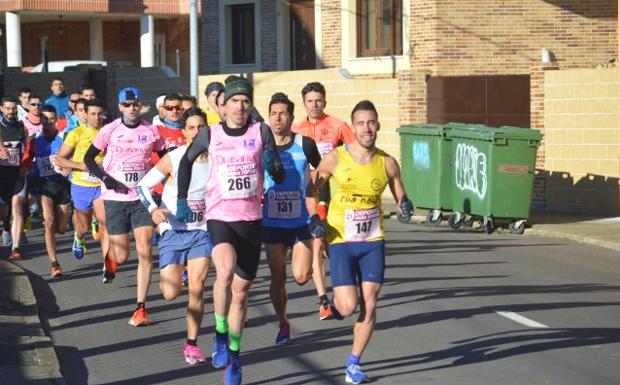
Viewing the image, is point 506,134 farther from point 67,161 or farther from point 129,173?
point 129,173

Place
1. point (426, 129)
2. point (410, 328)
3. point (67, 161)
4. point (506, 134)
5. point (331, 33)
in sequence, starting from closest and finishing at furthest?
point (410, 328) → point (67, 161) → point (506, 134) → point (426, 129) → point (331, 33)

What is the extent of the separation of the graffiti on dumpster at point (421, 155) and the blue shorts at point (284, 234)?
11680mm

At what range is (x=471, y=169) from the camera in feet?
70.2

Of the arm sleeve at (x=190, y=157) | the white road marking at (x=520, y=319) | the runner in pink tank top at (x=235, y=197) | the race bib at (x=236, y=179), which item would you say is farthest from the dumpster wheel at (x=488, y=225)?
the race bib at (x=236, y=179)

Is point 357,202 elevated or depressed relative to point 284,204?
elevated

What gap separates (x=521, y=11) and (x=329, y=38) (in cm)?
606

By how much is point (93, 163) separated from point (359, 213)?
3.99m

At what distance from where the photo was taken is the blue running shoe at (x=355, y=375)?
9.29 m

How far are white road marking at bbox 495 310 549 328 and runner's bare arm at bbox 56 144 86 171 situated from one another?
428 cm

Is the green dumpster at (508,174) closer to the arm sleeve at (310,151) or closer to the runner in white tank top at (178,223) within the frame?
the arm sleeve at (310,151)

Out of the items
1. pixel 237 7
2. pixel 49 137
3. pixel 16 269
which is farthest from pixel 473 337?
pixel 237 7

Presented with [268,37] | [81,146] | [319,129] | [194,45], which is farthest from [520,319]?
[268,37]

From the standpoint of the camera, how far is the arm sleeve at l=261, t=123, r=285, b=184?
9.49 meters

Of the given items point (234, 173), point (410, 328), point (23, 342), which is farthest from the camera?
point (410, 328)
